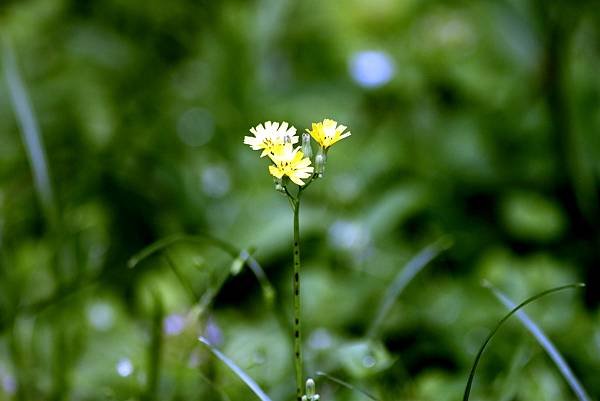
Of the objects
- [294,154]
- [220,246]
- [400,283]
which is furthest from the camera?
[400,283]

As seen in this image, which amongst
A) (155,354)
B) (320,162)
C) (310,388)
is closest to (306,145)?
(320,162)

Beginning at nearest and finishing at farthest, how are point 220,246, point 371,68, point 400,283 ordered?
point 220,246 < point 400,283 < point 371,68

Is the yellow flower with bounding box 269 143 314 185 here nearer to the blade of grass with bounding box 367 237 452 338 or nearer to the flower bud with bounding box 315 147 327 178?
the flower bud with bounding box 315 147 327 178

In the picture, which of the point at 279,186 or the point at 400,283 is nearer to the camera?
the point at 279,186

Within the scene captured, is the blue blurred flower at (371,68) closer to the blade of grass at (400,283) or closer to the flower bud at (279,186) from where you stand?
the blade of grass at (400,283)

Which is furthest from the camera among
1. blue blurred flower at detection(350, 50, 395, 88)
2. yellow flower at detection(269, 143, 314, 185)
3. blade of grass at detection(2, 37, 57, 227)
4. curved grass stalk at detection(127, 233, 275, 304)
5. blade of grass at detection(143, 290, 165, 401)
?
blue blurred flower at detection(350, 50, 395, 88)

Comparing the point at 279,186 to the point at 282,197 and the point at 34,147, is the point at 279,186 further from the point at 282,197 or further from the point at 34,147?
the point at 282,197

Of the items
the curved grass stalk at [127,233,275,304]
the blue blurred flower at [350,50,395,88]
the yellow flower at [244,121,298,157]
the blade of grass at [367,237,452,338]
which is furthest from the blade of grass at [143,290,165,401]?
the blue blurred flower at [350,50,395,88]

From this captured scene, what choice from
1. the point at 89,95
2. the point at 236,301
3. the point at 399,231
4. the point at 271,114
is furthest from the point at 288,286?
the point at 89,95
